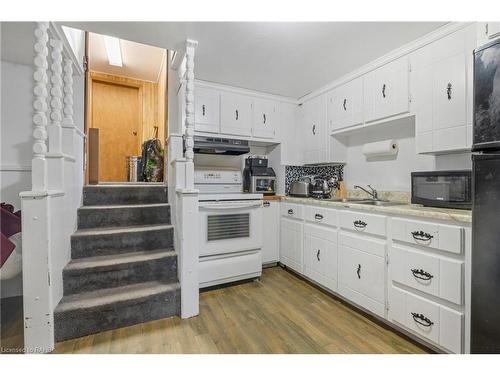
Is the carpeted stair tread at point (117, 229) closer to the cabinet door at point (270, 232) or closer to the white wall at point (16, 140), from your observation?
the white wall at point (16, 140)

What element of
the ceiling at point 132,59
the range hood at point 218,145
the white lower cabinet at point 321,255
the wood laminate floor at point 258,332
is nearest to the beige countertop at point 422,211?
the white lower cabinet at point 321,255

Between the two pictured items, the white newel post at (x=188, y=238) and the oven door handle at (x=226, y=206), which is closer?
the white newel post at (x=188, y=238)

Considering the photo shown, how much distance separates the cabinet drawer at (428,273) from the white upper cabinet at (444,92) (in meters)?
0.82

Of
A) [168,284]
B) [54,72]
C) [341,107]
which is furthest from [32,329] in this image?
[341,107]

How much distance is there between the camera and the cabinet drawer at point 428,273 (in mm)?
1357

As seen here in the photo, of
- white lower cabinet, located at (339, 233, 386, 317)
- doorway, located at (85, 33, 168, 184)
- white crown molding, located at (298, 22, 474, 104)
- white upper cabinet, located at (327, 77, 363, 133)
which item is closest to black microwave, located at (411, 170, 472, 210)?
white lower cabinet, located at (339, 233, 386, 317)

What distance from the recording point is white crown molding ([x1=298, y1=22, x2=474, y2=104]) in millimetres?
1716

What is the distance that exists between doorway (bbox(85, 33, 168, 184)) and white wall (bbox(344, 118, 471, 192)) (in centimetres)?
271

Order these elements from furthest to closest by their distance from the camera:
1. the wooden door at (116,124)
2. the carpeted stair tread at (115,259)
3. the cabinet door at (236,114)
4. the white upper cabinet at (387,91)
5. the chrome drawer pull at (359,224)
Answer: the wooden door at (116,124) < the cabinet door at (236,114) < the white upper cabinet at (387,91) < the chrome drawer pull at (359,224) < the carpeted stair tread at (115,259)

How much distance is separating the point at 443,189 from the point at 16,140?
3542 mm

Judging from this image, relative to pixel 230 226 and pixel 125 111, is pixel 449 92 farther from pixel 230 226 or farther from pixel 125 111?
pixel 125 111

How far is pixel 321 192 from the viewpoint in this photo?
272 cm

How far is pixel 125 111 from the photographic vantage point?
4.60 metres
